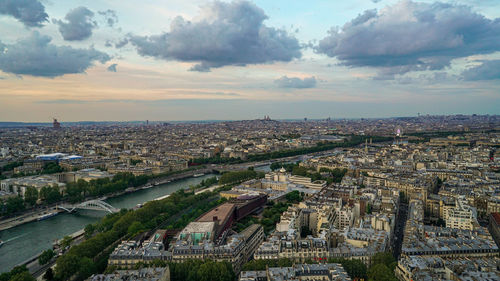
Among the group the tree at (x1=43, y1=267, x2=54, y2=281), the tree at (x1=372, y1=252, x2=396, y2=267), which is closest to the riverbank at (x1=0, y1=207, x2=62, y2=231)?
the tree at (x1=43, y1=267, x2=54, y2=281)

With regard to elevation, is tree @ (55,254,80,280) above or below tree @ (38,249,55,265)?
above

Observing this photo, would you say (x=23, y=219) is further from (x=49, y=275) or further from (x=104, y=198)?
(x=49, y=275)

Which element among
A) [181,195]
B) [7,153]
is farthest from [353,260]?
[7,153]

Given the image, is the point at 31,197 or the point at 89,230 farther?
the point at 31,197

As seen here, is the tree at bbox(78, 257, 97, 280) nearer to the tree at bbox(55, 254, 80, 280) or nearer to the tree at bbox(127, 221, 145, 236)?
the tree at bbox(55, 254, 80, 280)

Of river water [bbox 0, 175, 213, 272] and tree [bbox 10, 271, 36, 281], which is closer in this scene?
tree [bbox 10, 271, 36, 281]

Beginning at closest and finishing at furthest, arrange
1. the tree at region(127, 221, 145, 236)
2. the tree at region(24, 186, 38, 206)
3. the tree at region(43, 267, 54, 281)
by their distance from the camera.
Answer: the tree at region(43, 267, 54, 281), the tree at region(127, 221, 145, 236), the tree at region(24, 186, 38, 206)

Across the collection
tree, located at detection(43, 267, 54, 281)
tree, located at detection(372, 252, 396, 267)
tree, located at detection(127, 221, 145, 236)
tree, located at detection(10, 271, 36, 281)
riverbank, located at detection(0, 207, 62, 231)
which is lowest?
riverbank, located at detection(0, 207, 62, 231)

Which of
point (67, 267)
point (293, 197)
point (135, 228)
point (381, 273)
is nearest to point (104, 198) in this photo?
point (135, 228)

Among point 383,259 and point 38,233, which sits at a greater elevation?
point 383,259

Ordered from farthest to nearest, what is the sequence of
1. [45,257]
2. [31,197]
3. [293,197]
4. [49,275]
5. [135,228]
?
[293,197]
[31,197]
[135,228]
[45,257]
[49,275]

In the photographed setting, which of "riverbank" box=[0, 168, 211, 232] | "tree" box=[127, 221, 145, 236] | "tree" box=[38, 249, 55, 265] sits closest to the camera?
"tree" box=[38, 249, 55, 265]
